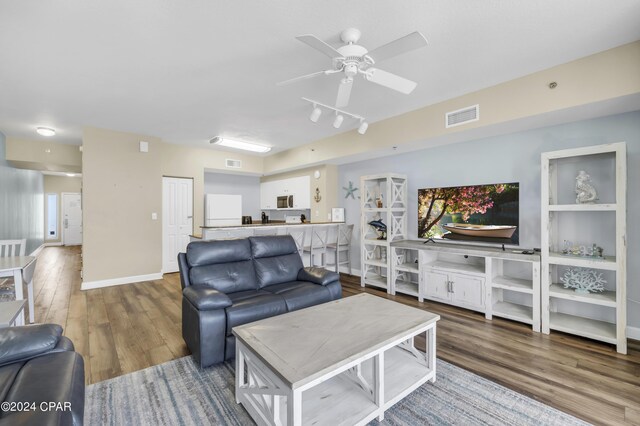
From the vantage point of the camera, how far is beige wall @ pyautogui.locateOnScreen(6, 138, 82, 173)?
530 centimetres

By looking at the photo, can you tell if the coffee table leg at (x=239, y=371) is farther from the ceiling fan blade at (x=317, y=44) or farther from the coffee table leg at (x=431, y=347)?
the ceiling fan blade at (x=317, y=44)

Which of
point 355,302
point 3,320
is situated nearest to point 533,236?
point 355,302

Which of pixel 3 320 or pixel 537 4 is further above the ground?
pixel 537 4

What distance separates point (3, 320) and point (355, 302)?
2.33 metres

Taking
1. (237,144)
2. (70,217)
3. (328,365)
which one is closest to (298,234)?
(237,144)

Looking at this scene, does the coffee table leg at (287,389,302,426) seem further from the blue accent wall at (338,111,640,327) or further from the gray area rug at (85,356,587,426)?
the blue accent wall at (338,111,640,327)

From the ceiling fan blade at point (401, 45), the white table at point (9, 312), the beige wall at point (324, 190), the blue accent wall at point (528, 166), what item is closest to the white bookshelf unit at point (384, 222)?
the blue accent wall at point (528, 166)

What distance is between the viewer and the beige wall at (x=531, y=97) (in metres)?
2.43

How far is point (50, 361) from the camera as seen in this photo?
4.66 ft

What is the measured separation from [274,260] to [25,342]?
212 centimetres

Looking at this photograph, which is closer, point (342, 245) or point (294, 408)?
point (294, 408)

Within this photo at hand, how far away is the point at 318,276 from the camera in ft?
10.3

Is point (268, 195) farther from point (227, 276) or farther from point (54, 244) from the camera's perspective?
point (54, 244)

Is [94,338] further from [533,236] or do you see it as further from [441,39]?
[533,236]
